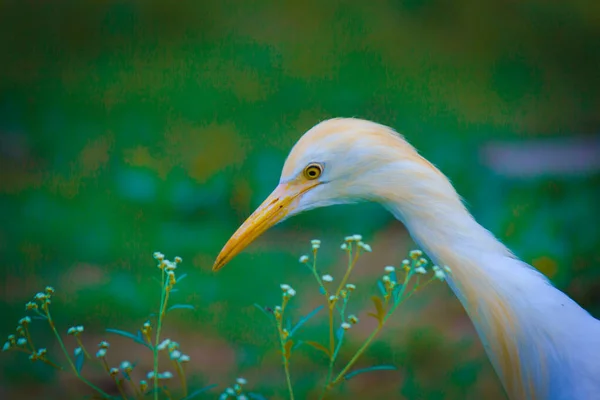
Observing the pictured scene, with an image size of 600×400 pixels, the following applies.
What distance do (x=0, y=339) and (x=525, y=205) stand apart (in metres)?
1.12

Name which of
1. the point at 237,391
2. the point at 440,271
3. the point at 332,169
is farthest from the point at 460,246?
the point at 237,391

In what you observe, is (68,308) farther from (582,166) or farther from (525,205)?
(582,166)

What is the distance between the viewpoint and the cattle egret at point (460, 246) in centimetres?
117

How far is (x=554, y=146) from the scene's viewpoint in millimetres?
1489

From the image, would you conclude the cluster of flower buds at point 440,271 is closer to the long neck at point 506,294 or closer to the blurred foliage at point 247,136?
the long neck at point 506,294

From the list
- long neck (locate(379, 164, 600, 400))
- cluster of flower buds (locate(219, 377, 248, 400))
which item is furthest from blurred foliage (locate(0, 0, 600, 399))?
long neck (locate(379, 164, 600, 400))

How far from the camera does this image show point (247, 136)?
4.80 ft

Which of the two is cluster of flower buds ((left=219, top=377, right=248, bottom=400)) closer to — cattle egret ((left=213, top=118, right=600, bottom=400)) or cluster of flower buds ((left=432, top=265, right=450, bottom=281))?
cattle egret ((left=213, top=118, right=600, bottom=400))

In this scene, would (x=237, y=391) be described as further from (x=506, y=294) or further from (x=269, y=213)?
A: (x=506, y=294)

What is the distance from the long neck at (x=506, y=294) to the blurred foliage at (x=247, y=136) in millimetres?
266

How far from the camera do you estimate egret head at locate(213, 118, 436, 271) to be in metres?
1.19

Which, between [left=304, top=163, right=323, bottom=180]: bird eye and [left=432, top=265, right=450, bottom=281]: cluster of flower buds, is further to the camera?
[left=304, top=163, right=323, bottom=180]: bird eye

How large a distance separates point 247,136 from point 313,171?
0.29 meters

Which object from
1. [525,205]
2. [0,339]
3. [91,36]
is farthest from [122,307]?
[525,205]
